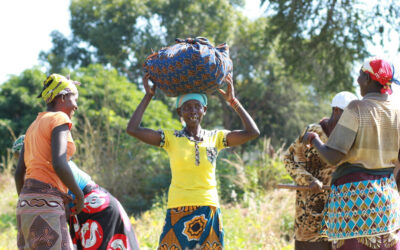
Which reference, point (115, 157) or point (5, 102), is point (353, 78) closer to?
point (115, 157)

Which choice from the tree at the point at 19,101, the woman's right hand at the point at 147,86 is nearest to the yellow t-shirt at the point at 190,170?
the woman's right hand at the point at 147,86

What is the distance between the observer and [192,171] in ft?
12.3

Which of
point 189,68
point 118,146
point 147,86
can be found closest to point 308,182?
point 189,68

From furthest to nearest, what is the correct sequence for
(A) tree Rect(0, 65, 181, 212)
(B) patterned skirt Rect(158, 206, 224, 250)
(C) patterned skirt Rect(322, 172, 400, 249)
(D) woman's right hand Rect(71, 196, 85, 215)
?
(A) tree Rect(0, 65, 181, 212), (D) woman's right hand Rect(71, 196, 85, 215), (B) patterned skirt Rect(158, 206, 224, 250), (C) patterned skirt Rect(322, 172, 400, 249)

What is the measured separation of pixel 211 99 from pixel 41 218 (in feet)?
68.2

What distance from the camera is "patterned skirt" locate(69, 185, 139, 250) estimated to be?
425 centimetres

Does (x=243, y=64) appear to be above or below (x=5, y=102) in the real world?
above

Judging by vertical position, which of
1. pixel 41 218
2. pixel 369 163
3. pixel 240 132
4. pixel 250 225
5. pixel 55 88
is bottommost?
pixel 250 225

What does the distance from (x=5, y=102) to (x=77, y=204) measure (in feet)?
40.2

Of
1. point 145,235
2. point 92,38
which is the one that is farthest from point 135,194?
point 92,38

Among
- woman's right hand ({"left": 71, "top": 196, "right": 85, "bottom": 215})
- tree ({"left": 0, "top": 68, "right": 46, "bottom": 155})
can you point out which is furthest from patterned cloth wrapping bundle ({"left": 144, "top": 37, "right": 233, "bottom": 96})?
tree ({"left": 0, "top": 68, "right": 46, "bottom": 155})

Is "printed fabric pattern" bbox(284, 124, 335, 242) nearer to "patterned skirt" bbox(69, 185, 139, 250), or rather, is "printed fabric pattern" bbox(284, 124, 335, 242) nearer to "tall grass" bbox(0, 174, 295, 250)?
"tall grass" bbox(0, 174, 295, 250)

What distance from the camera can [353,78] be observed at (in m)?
12.5

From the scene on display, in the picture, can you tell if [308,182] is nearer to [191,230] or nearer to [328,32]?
[191,230]
